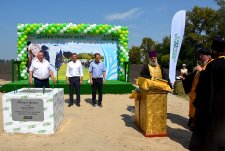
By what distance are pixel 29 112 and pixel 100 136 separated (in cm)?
144

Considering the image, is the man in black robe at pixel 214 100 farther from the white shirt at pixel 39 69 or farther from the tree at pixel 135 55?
the tree at pixel 135 55

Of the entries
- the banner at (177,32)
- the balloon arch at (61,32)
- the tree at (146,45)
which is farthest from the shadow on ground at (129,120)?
the tree at (146,45)

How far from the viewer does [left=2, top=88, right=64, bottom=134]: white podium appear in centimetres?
604

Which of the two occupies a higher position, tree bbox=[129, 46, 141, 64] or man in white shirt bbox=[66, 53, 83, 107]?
tree bbox=[129, 46, 141, 64]

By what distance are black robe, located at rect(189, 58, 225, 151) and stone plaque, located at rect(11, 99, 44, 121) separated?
120 inches

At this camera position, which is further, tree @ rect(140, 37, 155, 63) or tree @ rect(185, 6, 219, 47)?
tree @ rect(140, 37, 155, 63)

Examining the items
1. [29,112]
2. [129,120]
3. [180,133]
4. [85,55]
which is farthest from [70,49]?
[180,133]

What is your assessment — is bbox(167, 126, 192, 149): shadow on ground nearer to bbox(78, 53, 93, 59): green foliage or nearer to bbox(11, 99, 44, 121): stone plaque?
bbox(11, 99, 44, 121): stone plaque

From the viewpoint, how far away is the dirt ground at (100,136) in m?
5.44

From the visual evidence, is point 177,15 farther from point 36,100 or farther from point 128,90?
point 36,100

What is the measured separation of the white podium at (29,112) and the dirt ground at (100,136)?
152 millimetres

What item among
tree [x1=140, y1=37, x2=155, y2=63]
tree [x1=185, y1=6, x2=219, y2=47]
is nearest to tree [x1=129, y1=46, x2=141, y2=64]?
tree [x1=140, y1=37, x2=155, y2=63]

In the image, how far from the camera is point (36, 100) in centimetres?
602

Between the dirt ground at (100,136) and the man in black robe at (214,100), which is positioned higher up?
the man in black robe at (214,100)
